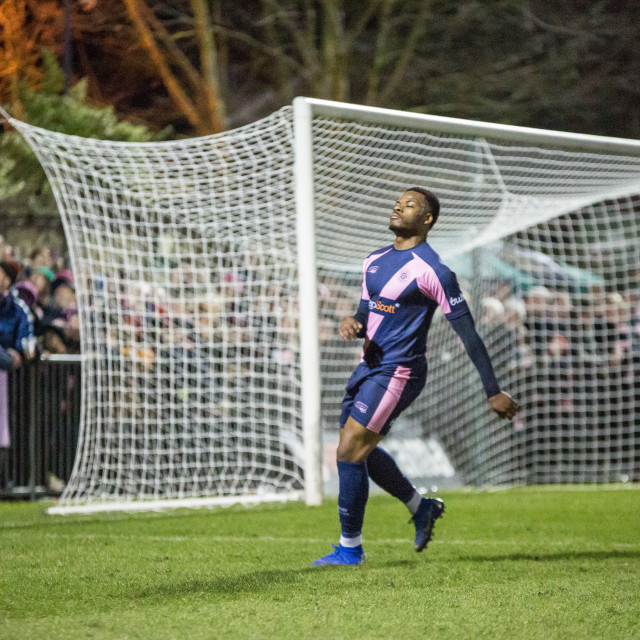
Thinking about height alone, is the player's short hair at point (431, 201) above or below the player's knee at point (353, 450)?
above

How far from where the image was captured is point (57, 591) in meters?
4.55

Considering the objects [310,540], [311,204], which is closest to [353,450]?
[310,540]

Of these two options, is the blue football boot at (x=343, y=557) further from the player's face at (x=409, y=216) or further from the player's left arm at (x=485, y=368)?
the player's face at (x=409, y=216)

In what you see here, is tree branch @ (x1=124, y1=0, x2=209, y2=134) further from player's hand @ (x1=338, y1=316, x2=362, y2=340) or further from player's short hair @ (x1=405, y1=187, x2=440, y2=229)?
player's hand @ (x1=338, y1=316, x2=362, y2=340)

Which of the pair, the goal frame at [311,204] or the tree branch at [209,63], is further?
the tree branch at [209,63]

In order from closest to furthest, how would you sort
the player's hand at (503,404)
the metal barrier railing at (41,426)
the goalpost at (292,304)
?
the player's hand at (503,404), the goalpost at (292,304), the metal barrier railing at (41,426)

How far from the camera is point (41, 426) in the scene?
994 centimetres

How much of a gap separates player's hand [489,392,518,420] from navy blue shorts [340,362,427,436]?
50 centimetres

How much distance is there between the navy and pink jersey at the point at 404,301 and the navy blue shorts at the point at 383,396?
0.05 metres

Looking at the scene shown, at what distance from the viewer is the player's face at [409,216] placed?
5.47m

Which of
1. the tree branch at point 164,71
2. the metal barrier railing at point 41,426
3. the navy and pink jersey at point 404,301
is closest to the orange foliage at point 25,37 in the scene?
the tree branch at point 164,71

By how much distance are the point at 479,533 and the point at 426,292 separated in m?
2.36

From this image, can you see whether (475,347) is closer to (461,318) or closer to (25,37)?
(461,318)

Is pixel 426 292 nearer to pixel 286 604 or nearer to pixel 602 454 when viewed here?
pixel 286 604
